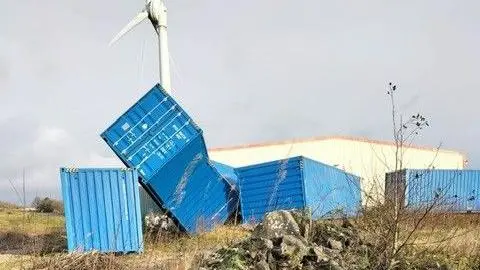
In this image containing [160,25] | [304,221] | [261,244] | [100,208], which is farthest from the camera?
[160,25]

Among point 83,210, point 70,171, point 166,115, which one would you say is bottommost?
point 83,210

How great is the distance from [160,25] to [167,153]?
824 centimetres

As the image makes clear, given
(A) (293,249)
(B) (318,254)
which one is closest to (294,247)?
(A) (293,249)

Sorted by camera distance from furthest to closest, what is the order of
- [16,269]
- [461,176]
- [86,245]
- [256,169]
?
[461,176], [256,169], [86,245], [16,269]

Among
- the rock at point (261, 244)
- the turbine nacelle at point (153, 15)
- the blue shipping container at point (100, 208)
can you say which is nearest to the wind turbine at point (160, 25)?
the turbine nacelle at point (153, 15)

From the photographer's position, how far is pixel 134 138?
1349 cm

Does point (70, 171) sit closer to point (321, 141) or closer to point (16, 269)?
point (16, 269)

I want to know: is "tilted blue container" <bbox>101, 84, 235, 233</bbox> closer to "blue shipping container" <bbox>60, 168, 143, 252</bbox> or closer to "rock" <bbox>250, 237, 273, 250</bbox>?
"blue shipping container" <bbox>60, 168, 143, 252</bbox>

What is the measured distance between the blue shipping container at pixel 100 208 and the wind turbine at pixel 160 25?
8.41 metres

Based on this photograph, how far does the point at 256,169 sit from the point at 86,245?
6.56m

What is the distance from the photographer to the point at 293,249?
643 centimetres

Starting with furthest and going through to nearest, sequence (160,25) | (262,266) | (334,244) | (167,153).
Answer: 1. (160,25)
2. (167,153)
3. (334,244)
4. (262,266)

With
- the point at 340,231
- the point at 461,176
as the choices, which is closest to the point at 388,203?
the point at 340,231

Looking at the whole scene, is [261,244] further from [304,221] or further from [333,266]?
[304,221]
